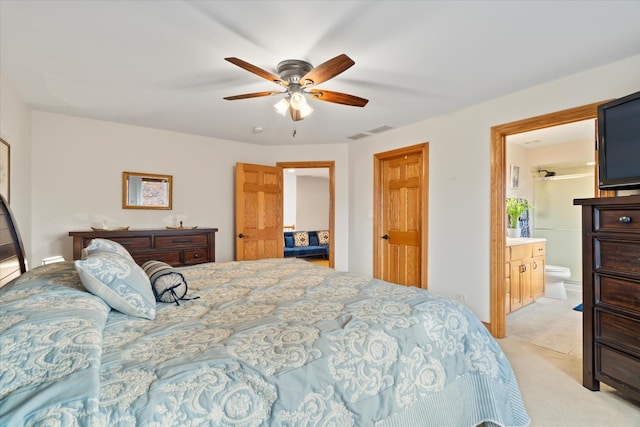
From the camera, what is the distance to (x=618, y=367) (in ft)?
6.13

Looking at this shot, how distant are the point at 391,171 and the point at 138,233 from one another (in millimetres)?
3308

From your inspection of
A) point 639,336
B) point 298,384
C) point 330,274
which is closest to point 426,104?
point 330,274

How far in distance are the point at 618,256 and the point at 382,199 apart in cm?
275

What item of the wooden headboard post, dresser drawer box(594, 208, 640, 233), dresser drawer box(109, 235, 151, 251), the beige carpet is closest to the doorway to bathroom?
the beige carpet

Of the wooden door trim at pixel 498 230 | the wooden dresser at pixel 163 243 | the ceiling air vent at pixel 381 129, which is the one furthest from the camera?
the ceiling air vent at pixel 381 129

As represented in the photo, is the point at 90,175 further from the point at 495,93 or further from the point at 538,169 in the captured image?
the point at 538,169

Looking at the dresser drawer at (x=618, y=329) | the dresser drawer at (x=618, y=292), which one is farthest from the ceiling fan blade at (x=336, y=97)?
the dresser drawer at (x=618, y=329)

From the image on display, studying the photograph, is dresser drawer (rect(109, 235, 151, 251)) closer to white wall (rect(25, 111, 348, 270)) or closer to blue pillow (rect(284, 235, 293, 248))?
white wall (rect(25, 111, 348, 270))

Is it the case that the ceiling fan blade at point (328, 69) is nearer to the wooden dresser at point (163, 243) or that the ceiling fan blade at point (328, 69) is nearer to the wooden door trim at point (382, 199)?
the wooden door trim at point (382, 199)

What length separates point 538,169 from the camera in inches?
207

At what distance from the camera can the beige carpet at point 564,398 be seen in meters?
1.74

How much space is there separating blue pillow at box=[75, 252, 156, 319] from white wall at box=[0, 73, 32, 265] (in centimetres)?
211

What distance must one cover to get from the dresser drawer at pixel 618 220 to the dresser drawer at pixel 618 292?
1.03 ft

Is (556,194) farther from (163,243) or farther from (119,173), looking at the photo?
(119,173)
